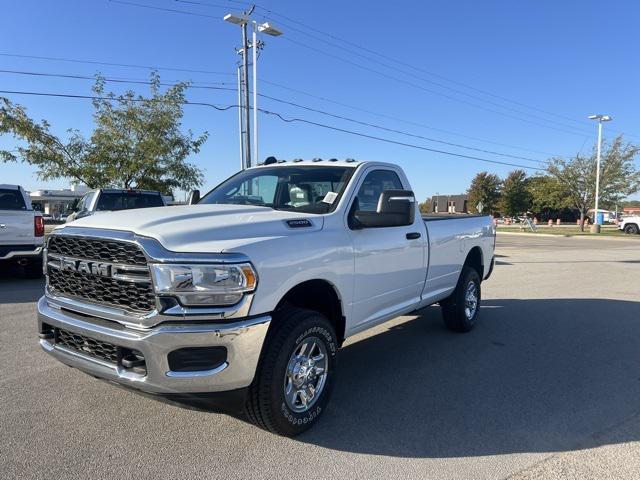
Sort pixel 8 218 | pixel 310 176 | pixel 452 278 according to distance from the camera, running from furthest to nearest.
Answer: pixel 8 218, pixel 452 278, pixel 310 176

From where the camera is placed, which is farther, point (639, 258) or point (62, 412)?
point (639, 258)

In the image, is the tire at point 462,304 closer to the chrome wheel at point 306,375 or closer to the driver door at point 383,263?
the driver door at point 383,263

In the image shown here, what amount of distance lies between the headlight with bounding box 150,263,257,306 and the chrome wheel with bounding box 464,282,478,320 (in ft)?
13.8

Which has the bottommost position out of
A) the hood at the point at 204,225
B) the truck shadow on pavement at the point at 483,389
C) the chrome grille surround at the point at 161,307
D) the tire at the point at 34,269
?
the truck shadow on pavement at the point at 483,389

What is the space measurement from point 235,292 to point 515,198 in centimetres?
7840

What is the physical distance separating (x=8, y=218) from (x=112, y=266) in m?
7.57

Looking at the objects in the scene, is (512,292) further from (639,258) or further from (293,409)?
(639,258)

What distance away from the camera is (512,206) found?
75438 mm

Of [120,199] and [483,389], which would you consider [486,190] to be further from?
[483,389]

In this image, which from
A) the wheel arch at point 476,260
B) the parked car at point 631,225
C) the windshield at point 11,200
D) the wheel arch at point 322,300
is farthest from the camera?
the parked car at point 631,225

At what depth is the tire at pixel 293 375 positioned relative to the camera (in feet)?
10.3

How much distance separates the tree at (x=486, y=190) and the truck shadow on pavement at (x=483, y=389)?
7630 centimetres

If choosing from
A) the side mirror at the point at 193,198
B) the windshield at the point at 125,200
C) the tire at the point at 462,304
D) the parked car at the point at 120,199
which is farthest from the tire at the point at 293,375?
the windshield at the point at 125,200

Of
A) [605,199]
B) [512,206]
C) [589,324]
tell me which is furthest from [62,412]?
[512,206]
